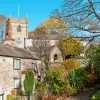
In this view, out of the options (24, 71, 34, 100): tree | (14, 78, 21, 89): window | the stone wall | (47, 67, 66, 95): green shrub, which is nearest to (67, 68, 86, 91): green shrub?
(47, 67, 66, 95): green shrub

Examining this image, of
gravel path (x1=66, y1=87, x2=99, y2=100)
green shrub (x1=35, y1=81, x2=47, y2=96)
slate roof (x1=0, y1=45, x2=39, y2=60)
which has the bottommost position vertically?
gravel path (x1=66, y1=87, x2=99, y2=100)

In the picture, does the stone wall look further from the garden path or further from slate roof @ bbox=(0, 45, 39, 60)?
the garden path

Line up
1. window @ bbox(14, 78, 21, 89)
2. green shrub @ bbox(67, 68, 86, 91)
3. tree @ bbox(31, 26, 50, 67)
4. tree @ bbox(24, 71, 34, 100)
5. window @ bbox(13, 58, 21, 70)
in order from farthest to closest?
tree @ bbox(31, 26, 50, 67) → window @ bbox(13, 58, 21, 70) → window @ bbox(14, 78, 21, 89) → tree @ bbox(24, 71, 34, 100) → green shrub @ bbox(67, 68, 86, 91)

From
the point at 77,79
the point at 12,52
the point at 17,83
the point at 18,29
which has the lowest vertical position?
the point at 17,83

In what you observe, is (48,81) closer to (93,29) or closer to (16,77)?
(16,77)

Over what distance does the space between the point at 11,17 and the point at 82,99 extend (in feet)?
189

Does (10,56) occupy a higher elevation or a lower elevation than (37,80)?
higher

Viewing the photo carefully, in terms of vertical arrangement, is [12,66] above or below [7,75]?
above

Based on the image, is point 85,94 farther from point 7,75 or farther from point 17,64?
point 17,64

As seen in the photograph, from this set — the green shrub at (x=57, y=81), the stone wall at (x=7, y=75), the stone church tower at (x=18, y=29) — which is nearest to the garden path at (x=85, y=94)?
the green shrub at (x=57, y=81)

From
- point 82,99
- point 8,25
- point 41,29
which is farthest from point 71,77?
point 8,25

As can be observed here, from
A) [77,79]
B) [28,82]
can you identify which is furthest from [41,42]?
[77,79]

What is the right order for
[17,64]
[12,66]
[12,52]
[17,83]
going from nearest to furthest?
1. [12,66]
2. [17,83]
3. [17,64]
4. [12,52]

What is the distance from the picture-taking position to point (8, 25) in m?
91.3
